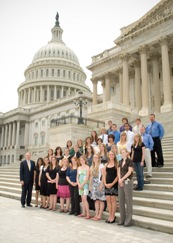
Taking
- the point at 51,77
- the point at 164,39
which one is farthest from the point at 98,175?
the point at 51,77

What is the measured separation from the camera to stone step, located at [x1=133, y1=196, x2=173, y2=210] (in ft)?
21.8

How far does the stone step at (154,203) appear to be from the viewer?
6637 millimetres

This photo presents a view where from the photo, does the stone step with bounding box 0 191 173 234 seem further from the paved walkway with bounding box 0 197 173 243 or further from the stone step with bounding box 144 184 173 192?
the stone step with bounding box 144 184 173 192

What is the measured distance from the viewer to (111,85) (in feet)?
123

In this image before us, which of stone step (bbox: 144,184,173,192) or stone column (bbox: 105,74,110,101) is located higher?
stone column (bbox: 105,74,110,101)

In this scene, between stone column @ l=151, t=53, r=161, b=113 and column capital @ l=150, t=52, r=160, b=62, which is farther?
column capital @ l=150, t=52, r=160, b=62

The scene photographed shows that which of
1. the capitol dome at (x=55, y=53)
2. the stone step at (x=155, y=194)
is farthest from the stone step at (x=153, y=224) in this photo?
the capitol dome at (x=55, y=53)

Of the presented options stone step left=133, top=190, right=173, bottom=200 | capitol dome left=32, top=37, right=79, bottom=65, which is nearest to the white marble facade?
stone step left=133, top=190, right=173, bottom=200

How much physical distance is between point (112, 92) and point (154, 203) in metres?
31.6

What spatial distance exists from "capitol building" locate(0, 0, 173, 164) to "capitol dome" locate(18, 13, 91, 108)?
377 millimetres

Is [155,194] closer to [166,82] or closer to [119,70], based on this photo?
[166,82]

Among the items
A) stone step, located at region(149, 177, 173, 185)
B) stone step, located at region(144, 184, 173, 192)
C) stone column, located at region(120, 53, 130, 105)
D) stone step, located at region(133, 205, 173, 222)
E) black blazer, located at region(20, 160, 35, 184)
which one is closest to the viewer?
stone step, located at region(133, 205, 173, 222)

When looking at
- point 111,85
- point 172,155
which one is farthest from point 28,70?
point 172,155

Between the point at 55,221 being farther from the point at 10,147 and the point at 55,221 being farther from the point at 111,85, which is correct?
the point at 10,147
